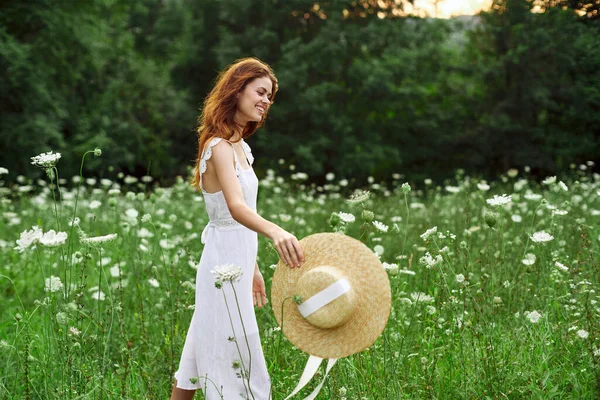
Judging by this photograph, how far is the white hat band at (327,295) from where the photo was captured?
2340 millimetres

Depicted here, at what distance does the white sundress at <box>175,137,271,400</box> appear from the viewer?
2.60 meters

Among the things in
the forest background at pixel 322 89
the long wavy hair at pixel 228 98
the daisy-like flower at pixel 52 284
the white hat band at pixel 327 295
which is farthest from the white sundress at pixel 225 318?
the forest background at pixel 322 89

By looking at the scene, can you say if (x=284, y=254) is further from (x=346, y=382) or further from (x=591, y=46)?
(x=591, y=46)

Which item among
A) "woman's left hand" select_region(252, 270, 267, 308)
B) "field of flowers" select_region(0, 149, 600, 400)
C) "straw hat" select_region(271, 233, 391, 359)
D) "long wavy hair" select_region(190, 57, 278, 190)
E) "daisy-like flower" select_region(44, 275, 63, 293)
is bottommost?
"field of flowers" select_region(0, 149, 600, 400)

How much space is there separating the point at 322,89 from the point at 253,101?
58.7ft

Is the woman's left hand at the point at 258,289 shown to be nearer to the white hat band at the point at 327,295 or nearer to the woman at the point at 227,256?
the woman at the point at 227,256

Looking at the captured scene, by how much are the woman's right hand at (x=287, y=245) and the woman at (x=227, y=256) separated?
231mm

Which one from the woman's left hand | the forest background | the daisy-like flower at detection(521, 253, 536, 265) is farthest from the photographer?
the forest background

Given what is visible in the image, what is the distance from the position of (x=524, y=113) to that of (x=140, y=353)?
18.6 m

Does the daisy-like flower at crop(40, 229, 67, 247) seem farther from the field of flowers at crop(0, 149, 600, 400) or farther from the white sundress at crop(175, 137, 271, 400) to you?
the white sundress at crop(175, 137, 271, 400)

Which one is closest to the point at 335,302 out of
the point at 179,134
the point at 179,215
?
the point at 179,215

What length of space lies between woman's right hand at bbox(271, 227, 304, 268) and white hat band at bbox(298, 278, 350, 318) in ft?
0.49

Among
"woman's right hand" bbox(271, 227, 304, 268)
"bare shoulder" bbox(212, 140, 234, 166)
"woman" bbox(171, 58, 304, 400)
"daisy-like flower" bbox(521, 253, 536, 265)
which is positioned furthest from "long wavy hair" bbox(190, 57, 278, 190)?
"daisy-like flower" bbox(521, 253, 536, 265)

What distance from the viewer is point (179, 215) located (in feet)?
22.9
